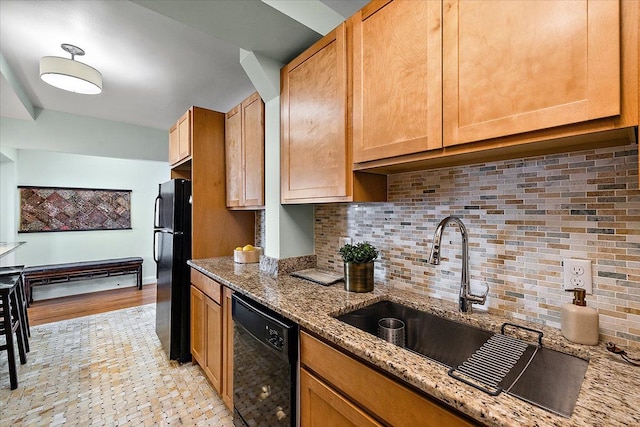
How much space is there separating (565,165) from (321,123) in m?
1.03

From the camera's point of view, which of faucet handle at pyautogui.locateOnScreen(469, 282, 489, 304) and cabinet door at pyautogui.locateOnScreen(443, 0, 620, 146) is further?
faucet handle at pyautogui.locateOnScreen(469, 282, 489, 304)

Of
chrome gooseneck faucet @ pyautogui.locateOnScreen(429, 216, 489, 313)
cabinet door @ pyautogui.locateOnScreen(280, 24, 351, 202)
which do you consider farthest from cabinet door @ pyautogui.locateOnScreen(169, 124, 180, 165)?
chrome gooseneck faucet @ pyautogui.locateOnScreen(429, 216, 489, 313)

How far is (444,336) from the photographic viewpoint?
1.17 meters

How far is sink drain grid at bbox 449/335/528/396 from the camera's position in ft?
2.34

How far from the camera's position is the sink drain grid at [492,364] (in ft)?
2.34

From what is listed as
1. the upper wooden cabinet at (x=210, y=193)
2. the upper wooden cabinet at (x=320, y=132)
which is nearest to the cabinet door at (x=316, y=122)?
the upper wooden cabinet at (x=320, y=132)

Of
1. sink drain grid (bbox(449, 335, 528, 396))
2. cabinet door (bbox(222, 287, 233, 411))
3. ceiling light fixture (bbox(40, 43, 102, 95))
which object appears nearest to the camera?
sink drain grid (bbox(449, 335, 528, 396))

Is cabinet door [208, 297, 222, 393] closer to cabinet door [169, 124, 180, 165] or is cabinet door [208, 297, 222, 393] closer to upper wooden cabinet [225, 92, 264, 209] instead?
upper wooden cabinet [225, 92, 264, 209]

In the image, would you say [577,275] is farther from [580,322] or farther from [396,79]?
[396,79]

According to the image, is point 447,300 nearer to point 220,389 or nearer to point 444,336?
point 444,336

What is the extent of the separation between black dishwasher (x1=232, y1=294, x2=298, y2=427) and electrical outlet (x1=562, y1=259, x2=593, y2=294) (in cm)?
100

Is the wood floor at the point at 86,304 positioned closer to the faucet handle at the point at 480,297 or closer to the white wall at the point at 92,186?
the white wall at the point at 92,186

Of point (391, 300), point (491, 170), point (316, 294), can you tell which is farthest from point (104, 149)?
point (491, 170)

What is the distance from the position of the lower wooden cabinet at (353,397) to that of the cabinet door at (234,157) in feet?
5.11
